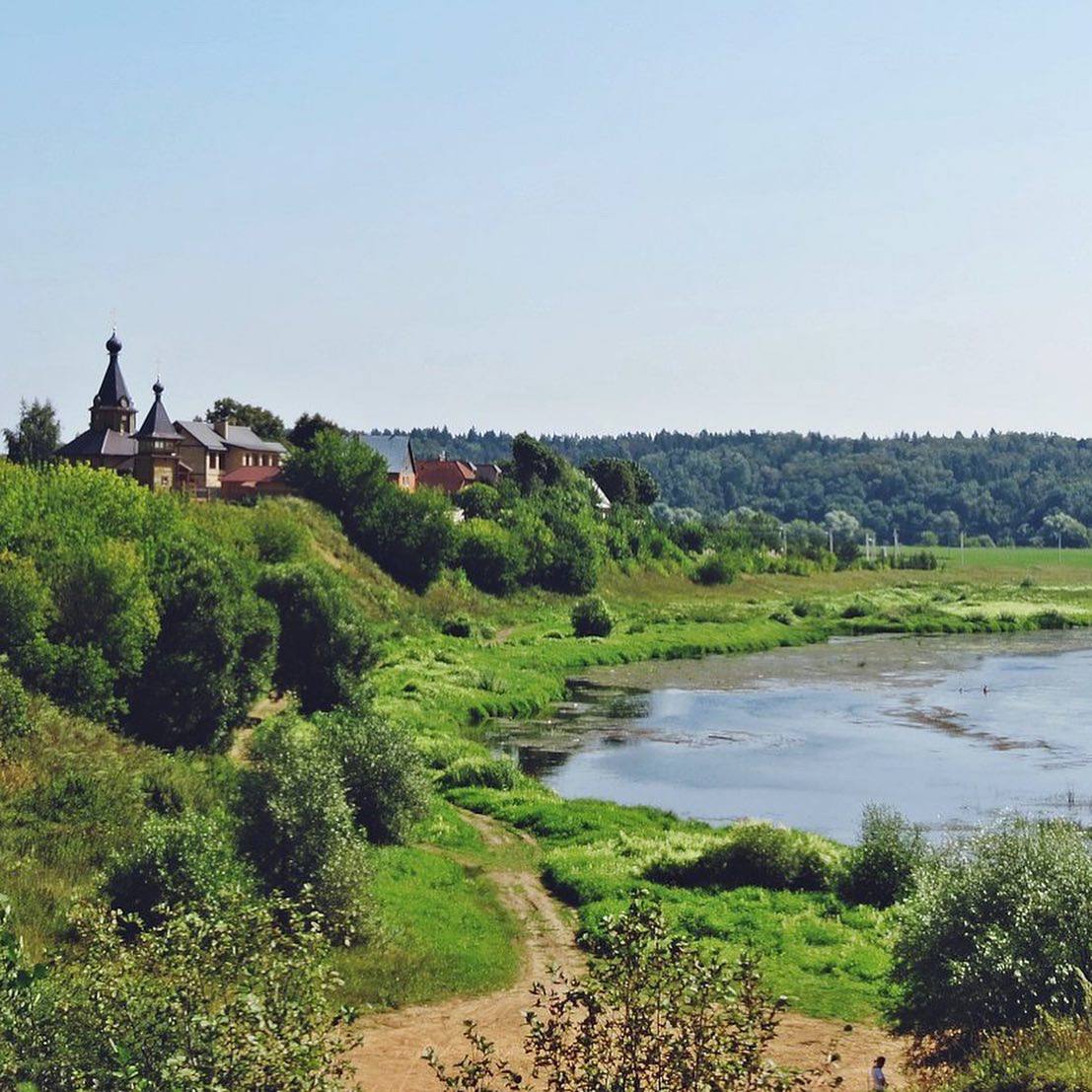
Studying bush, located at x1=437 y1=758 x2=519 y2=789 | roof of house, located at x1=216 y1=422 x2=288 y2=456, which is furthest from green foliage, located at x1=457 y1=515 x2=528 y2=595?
bush, located at x1=437 y1=758 x2=519 y2=789

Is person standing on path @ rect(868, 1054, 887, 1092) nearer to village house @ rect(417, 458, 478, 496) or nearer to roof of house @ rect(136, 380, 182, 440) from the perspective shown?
roof of house @ rect(136, 380, 182, 440)

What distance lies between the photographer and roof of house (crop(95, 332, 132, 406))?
9969 centimetres

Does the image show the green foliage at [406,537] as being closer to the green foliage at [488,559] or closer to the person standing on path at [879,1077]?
the green foliage at [488,559]

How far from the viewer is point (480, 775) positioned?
1816 inches

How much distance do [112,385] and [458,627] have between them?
3327cm

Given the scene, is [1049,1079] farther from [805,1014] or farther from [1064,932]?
[805,1014]

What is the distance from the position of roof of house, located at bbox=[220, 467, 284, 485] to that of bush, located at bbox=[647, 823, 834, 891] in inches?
2954

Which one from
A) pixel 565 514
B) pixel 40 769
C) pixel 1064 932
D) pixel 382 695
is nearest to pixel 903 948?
pixel 1064 932

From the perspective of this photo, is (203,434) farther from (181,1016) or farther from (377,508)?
(181,1016)

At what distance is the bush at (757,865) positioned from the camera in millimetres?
33281

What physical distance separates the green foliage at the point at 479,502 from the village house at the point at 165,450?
16.2 m

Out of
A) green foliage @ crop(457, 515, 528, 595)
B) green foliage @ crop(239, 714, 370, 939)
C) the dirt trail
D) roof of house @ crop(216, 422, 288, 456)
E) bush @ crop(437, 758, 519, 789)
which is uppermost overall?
roof of house @ crop(216, 422, 288, 456)

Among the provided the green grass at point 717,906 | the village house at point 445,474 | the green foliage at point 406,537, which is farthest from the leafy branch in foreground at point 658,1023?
the village house at point 445,474

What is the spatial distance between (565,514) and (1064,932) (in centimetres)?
9758
